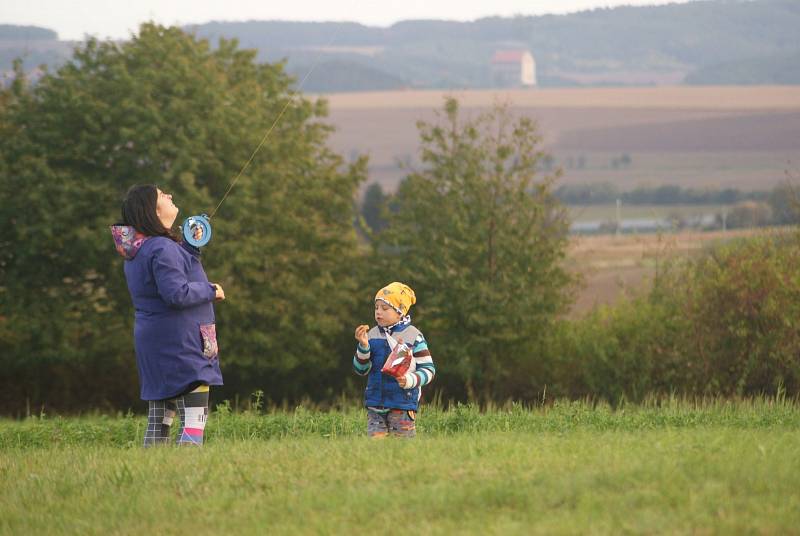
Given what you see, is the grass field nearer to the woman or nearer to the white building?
the woman

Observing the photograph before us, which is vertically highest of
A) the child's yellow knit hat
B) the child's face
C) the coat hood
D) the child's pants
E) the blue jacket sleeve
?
the coat hood

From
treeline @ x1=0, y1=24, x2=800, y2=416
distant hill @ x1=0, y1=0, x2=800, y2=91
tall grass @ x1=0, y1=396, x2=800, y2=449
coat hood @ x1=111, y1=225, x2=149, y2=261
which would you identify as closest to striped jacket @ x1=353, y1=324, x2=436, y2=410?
tall grass @ x1=0, y1=396, x2=800, y2=449

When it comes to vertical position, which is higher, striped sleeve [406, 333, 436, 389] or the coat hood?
the coat hood

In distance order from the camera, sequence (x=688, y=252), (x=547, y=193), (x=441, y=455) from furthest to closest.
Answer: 1. (x=688, y=252)
2. (x=547, y=193)
3. (x=441, y=455)

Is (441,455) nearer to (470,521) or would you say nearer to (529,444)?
(529,444)

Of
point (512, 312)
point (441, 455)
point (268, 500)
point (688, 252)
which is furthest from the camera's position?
point (688, 252)

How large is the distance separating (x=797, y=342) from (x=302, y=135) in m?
21.5

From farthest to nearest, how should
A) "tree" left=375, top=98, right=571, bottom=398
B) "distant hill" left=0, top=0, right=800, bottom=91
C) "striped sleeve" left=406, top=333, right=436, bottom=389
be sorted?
1. "distant hill" left=0, top=0, right=800, bottom=91
2. "tree" left=375, top=98, right=571, bottom=398
3. "striped sleeve" left=406, top=333, right=436, bottom=389

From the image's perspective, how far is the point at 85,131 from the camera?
3706 cm

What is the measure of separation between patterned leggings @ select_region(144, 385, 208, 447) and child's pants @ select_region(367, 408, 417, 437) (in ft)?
4.15

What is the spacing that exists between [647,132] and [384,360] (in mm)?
129507

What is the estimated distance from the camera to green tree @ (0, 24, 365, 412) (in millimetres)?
35688

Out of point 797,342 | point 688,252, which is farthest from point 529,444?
point 688,252

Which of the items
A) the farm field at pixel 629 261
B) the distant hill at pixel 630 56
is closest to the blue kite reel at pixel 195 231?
the farm field at pixel 629 261
